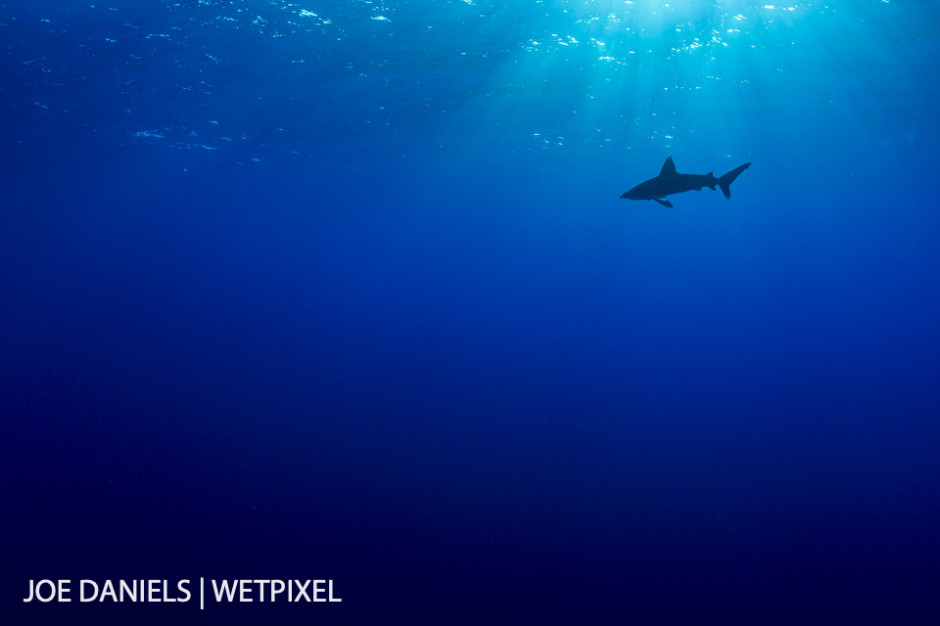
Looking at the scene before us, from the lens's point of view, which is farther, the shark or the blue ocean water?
the blue ocean water

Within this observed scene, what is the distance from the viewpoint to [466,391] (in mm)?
24188

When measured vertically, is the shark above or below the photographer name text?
above

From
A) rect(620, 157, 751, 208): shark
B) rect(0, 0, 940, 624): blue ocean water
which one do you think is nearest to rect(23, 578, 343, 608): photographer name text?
rect(0, 0, 940, 624): blue ocean water

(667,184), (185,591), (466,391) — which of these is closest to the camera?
(667,184)

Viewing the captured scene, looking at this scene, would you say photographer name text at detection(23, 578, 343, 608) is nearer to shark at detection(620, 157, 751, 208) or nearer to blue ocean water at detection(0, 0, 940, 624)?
Result: blue ocean water at detection(0, 0, 940, 624)

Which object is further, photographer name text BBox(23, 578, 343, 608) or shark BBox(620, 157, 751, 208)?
photographer name text BBox(23, 578, 343, 608)

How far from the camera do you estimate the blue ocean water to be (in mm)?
10211

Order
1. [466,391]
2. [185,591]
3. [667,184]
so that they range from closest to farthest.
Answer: [667,184] → [185,591] → [466,391]

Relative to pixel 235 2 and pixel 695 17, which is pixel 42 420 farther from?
pixel 695 17

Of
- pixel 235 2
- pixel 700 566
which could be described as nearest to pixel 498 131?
pixel 235 2

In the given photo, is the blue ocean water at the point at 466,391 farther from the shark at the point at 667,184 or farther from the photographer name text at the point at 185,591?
the shark at the point at 667,184

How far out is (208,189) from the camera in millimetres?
39219

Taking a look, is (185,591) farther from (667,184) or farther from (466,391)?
(466,391)

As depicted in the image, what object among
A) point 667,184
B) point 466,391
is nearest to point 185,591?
Answer: point 667,184
